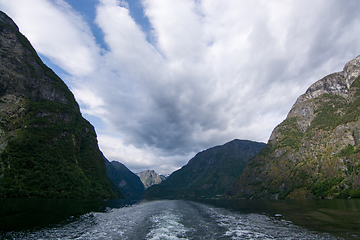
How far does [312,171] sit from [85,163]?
807 ft

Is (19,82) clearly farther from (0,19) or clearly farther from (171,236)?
(171,236)

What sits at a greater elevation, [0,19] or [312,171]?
[0,19]

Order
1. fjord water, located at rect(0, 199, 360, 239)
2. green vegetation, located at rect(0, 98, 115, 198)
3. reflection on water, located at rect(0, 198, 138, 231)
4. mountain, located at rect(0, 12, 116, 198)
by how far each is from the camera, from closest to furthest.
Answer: fjord water, located at rect(0, 199, 360, 239) → reflection on water, located at rect(0, 198, 138, 231) → green vegetation, located at rect(0, 98, 115, 198) → mountain, located at rect(0, 12, 116, 198)

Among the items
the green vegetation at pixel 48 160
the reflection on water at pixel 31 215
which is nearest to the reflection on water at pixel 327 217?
the reflection on water at pixel 31 215

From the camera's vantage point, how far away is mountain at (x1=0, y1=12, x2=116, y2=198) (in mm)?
105938

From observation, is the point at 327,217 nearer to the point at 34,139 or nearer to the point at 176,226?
the point at 176,226

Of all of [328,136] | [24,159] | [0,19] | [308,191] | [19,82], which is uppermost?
[0,19]

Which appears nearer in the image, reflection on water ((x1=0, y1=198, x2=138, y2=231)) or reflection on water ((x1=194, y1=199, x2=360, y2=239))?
reflection on water ((x1=194, y1=199, x2=360, y2=239))

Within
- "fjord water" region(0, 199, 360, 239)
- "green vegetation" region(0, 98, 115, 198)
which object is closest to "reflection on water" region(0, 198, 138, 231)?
"fjord water" region(0, 199, 360, 239)

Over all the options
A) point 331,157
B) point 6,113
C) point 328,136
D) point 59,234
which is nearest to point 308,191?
point 331,157

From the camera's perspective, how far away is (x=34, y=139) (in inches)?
5276

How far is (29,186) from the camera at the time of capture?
100875 mm

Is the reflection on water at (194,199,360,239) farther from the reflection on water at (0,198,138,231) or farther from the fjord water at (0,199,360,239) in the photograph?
the reflection on water at (0,198,138,231)

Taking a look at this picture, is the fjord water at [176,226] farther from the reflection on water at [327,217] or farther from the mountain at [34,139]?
the mountain at [34,139]
